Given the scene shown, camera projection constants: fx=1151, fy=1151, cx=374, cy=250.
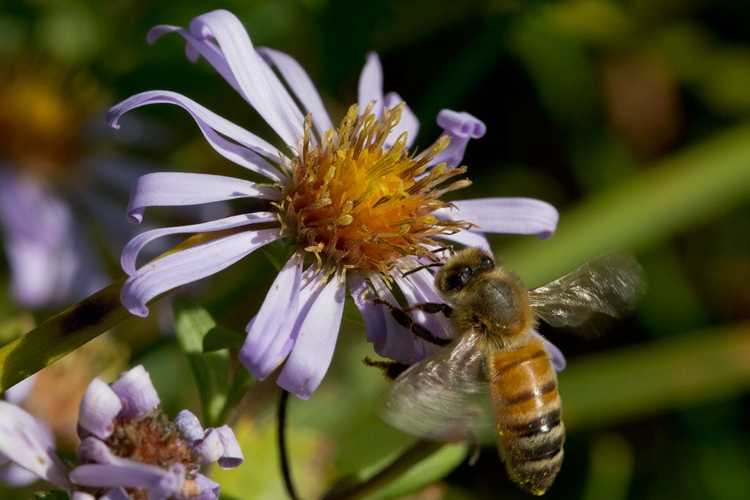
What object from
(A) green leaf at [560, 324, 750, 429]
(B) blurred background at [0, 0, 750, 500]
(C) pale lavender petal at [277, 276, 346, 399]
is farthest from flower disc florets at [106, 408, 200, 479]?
(A) green leaf at [560, 324, 750, 429]

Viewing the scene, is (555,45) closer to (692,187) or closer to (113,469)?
(692,187)

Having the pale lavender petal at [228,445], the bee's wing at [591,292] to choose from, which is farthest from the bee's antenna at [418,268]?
the pale lavender petal at [228,445]

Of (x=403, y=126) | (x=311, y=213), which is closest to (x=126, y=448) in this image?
(x=311, y=213)

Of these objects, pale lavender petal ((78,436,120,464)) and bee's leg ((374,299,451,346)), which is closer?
pale lavender petal ((78,436,120,464))

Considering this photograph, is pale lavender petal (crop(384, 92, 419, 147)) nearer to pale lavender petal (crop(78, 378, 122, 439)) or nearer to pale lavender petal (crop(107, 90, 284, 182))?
pale lavender petal (crop(107, 90, 284, 182))

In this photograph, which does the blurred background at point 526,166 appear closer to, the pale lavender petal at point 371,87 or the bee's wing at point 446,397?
the pale lavender petal at point 371,87

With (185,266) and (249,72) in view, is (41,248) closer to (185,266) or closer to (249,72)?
(249,72)

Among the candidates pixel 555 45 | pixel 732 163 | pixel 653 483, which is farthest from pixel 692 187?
pixel 653 483
